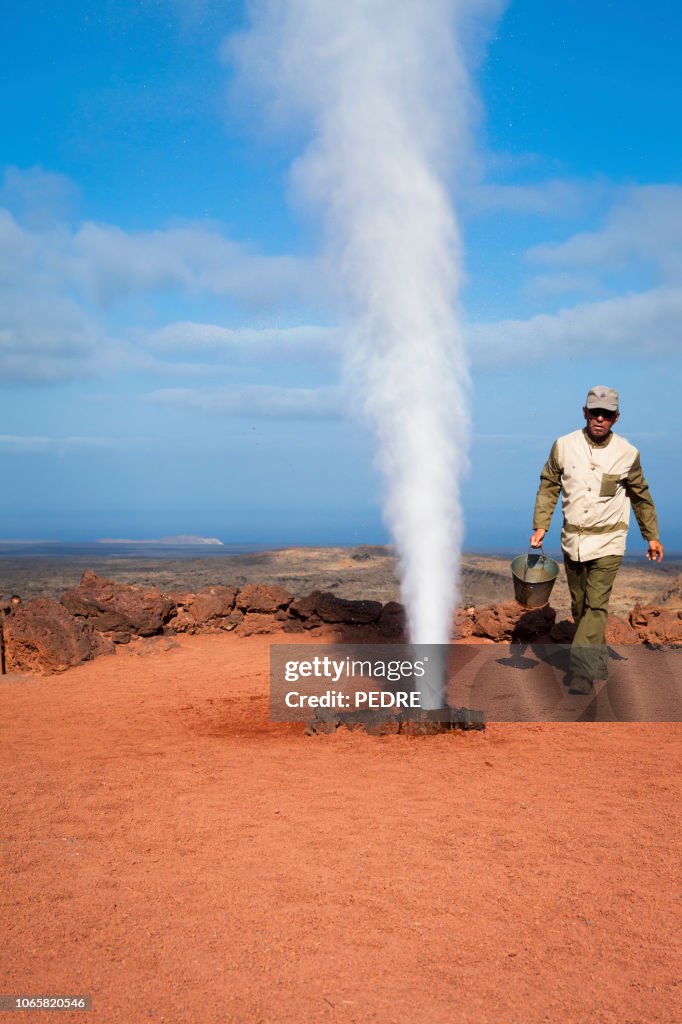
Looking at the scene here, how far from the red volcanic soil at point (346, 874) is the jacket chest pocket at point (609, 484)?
1944mm

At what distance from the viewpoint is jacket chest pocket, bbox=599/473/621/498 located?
6.95 m

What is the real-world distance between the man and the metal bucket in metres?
0.20

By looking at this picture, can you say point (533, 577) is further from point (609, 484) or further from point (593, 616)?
point (609, 484)

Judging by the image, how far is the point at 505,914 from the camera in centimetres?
335

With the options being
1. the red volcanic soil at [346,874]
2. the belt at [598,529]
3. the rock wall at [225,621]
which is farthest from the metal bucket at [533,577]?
the rock wall at [225,621]

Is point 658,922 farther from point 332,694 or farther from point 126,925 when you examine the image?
point 332,694

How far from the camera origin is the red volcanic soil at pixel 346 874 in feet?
9.30

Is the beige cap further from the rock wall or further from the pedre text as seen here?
the rock wall

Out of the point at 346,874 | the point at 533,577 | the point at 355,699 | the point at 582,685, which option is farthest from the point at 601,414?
the point at 346,874

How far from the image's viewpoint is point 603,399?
668 cm

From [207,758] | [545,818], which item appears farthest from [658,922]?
[207,758]

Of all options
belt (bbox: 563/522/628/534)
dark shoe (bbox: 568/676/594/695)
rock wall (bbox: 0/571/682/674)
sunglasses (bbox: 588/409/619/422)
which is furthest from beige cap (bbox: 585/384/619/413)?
rock wall (bbox: 0/571/682/674)

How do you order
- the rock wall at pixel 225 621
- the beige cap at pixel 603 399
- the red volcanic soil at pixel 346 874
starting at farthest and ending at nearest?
the rock wall at pixel 225 621
the beige cap at pixel 603 399
the red volcanic soil at pixel 346 874

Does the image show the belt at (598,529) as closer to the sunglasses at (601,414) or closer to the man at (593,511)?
the man at (593,511)
